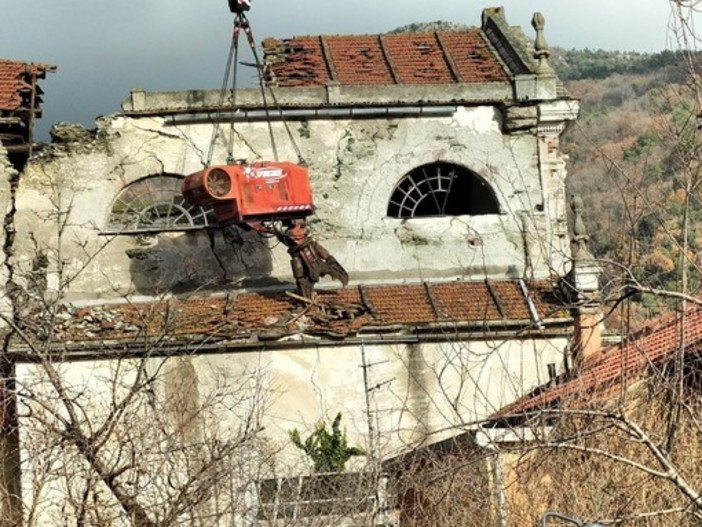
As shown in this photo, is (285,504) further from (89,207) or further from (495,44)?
(495,44)

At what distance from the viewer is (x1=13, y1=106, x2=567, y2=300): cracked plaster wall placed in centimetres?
2530

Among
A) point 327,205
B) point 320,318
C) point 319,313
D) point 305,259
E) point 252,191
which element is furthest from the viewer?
point 327,205

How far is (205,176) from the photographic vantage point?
23.2 meters

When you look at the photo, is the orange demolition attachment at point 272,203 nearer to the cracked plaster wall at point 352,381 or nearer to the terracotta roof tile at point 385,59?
the cracked plaster wall at point 352,381

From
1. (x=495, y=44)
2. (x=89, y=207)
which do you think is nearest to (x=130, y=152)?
(x=89, y=207)

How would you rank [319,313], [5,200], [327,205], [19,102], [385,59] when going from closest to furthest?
[319,313] → [5,200] → [327,205] → [19,102] → [385,59]

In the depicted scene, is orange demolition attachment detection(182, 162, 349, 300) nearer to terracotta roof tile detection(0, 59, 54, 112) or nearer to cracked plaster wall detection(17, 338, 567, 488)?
cracked plaster wall detection(17, 338, 567, 488)

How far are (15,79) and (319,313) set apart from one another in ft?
23.8

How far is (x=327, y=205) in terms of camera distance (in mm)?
25906

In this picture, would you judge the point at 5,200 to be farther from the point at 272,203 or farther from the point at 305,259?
the point at 305,259

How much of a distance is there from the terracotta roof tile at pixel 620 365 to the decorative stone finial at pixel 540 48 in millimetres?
6817

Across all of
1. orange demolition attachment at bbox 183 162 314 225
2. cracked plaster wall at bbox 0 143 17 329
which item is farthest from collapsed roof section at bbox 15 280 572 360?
cracked plaster wall at bbox 0 143 17 329

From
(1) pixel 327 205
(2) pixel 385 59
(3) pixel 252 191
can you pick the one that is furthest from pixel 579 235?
(2) pixel 385 59

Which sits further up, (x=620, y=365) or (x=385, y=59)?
(x=385, y=59)
